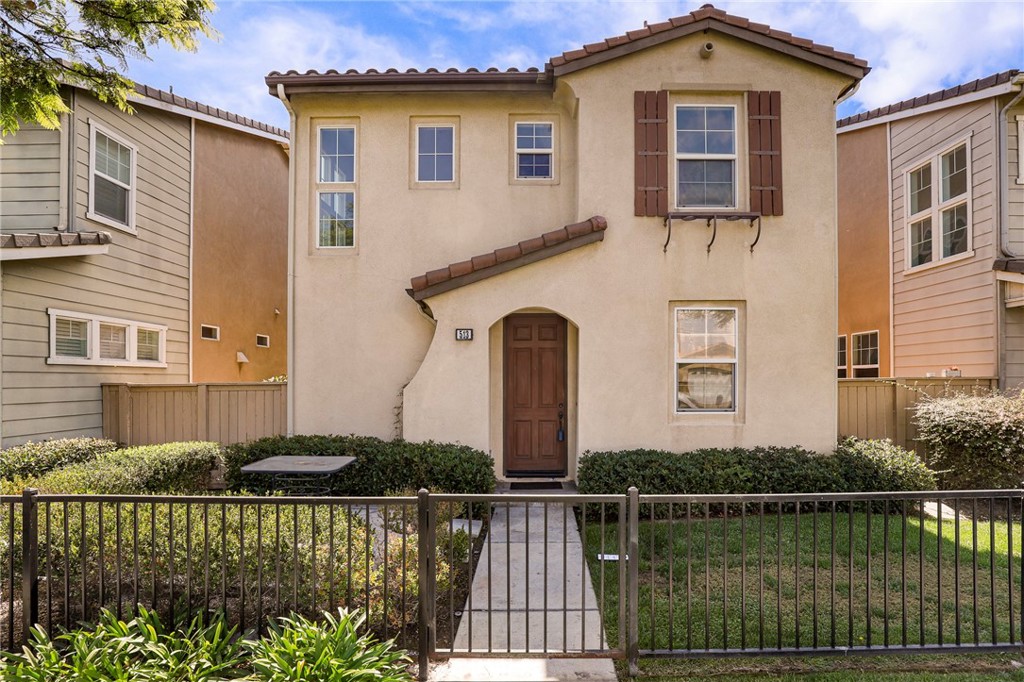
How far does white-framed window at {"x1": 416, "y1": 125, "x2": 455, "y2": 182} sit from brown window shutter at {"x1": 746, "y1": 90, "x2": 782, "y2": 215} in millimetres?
4600

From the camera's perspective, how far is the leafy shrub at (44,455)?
6910 millimetres

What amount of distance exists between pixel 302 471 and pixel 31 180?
282 inches

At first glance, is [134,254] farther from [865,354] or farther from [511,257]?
[865,354]

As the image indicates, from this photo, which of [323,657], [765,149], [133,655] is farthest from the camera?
[765,149]

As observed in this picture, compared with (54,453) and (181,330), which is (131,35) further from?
(181,330)

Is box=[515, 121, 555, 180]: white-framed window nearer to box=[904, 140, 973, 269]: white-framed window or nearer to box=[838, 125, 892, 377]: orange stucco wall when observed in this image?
box=[904, 140, 973, 269]: white-framed window

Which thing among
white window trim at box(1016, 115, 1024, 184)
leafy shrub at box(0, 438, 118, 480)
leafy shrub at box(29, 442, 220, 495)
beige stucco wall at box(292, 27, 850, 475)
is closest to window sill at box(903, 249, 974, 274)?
white window trim at box(1016, 115, 1024, 184)

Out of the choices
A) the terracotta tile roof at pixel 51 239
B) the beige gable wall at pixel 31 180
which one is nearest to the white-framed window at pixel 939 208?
the terracotta tile roof at pixel 51 239

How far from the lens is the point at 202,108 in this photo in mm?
11234

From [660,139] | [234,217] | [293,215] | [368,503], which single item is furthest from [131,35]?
[234,217]

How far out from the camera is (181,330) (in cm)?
1103

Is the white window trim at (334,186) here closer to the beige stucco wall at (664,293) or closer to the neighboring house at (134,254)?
the beige stucco wall at (664,293)

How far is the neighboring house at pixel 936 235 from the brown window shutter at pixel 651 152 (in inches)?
239

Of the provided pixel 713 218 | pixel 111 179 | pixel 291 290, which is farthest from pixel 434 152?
pixel 111 179
